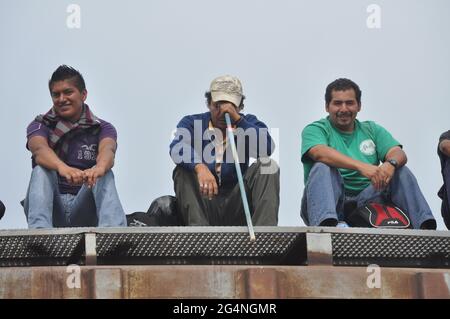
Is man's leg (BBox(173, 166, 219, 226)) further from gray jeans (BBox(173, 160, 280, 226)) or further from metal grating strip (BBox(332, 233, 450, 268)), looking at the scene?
metal grating strip (BBox(332, 233, 450, 268))

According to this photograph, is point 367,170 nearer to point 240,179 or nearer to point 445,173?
point 445,173

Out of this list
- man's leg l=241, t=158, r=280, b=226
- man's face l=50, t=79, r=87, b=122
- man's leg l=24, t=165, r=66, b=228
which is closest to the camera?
man's leg l=24, t=165, r=66, b=228

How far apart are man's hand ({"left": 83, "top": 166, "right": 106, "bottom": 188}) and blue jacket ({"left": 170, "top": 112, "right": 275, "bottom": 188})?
737mm

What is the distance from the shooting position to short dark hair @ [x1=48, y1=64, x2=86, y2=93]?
15.9 meters

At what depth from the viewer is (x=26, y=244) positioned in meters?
14.1

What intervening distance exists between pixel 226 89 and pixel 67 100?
1.48 metres

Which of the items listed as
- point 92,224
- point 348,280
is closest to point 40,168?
point 92,224

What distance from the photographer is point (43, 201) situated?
578 inches

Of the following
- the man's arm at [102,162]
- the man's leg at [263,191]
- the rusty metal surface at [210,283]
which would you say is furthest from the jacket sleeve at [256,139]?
the rusty metal surface at [210,283]

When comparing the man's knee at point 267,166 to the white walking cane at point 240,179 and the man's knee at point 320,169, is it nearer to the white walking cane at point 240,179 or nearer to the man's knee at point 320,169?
the white walking cane at point 240,179

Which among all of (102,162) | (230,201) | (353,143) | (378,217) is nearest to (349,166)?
(378,217)

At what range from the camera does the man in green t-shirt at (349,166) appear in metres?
14.9
